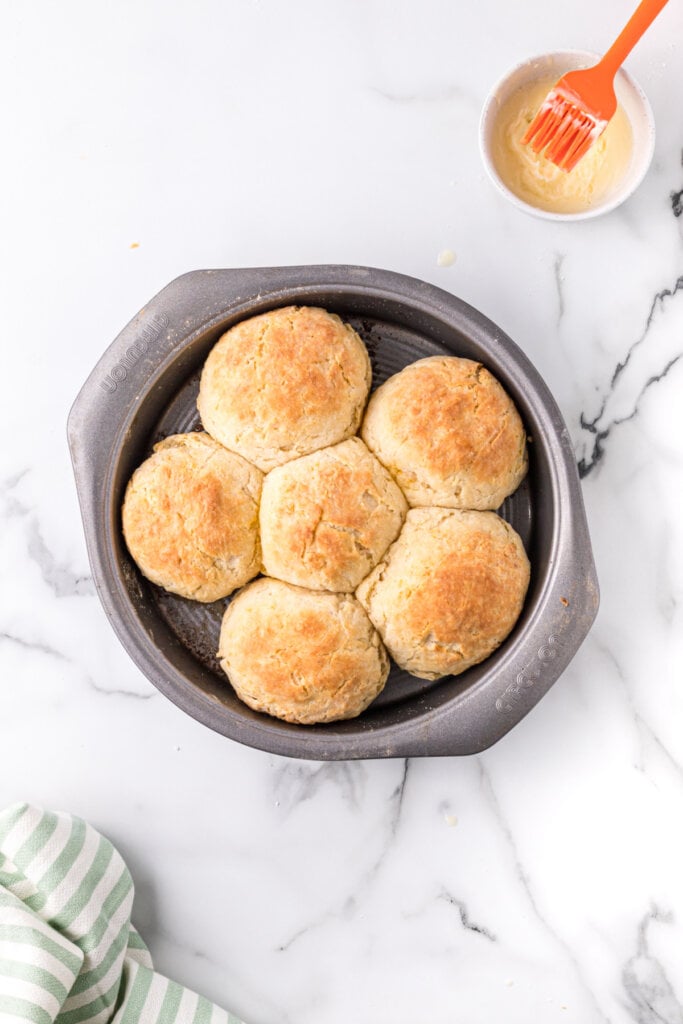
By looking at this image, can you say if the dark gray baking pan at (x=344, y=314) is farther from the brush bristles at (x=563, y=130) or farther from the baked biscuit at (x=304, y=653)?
the brush bristles at (x=563, y=130)

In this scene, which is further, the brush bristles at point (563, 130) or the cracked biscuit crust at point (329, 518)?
the brush bristles at point (563, 130)

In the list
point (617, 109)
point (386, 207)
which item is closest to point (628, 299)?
point (617, 109)

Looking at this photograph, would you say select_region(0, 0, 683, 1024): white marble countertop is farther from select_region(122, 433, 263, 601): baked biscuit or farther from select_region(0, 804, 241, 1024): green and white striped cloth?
select_region(122, 433, 263, 601): baked biscuit

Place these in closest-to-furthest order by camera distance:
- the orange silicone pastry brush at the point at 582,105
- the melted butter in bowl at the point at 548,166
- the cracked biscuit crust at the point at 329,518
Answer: the cracked biscuit crust at the point at 329,518 < the orange silicone pastry brush at the point at 582,105 < the melted butter in bowl at the point at 548,166

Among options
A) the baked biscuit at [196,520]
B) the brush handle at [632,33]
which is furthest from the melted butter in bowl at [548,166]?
the baked biscuit at [196,520]

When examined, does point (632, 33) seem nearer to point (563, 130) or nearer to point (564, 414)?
point (563, 130)
